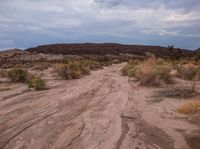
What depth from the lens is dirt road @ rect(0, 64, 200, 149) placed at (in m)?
9.25

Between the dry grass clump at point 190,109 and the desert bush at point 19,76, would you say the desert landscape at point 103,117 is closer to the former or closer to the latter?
the dry grass clump at point 190,109

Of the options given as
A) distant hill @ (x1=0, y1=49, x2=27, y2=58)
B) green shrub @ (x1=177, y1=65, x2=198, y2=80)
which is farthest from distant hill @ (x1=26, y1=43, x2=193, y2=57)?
green shrub @ (x1=177, y1=65, x2=198, y2=80)

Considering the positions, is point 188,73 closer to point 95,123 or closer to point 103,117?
point 103,117

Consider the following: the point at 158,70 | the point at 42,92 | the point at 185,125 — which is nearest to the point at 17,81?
the point at 42,92

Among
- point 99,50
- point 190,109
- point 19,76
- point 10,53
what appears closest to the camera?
point 190,109

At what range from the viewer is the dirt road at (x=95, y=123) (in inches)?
364

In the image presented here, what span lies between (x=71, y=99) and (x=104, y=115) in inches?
163

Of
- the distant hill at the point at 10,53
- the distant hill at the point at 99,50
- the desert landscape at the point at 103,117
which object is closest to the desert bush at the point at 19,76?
the desert landscape at the point at 103,117

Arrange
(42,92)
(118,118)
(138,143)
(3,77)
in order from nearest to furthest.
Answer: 1. (138,143)
2. (118,118)
3. (42,92)
4. (3,77)

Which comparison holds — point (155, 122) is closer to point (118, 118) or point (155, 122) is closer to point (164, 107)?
point (118, 118)

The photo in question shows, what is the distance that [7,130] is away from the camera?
10828 millimetres

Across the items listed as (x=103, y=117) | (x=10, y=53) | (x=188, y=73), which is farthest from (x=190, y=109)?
(x=10, y=53)

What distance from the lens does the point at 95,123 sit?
36.7 feet

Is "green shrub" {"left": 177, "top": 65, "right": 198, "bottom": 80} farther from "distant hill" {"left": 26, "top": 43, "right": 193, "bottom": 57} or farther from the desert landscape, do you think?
"distant hill" {"left": 26, "top": 43, "right": 193, "bottom": 57}
